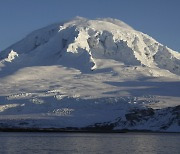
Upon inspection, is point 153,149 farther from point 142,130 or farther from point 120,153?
point 142,130

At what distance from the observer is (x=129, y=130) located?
650 feet

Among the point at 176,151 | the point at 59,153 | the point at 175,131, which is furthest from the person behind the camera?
the point at 175,131

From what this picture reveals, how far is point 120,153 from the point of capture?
91.6 m

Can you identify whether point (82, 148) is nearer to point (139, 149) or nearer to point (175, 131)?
point (139, 149)

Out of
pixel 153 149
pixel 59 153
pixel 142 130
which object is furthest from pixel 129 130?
pixel 59 153

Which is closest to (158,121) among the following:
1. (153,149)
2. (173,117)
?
(173,117)

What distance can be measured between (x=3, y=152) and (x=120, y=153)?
17.6 metres

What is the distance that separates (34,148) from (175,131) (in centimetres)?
9683

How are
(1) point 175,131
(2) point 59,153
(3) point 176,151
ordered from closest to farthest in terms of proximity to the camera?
1. (2) point 59,153
2. (3) point 176,151
3. (1) point 175,131

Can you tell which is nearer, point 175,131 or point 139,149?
point 139,149

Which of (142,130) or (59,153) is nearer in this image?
(59,153)

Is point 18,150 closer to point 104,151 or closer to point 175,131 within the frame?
point 104,151

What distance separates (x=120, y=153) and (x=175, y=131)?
101 m

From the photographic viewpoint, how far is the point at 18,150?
94625 mm
